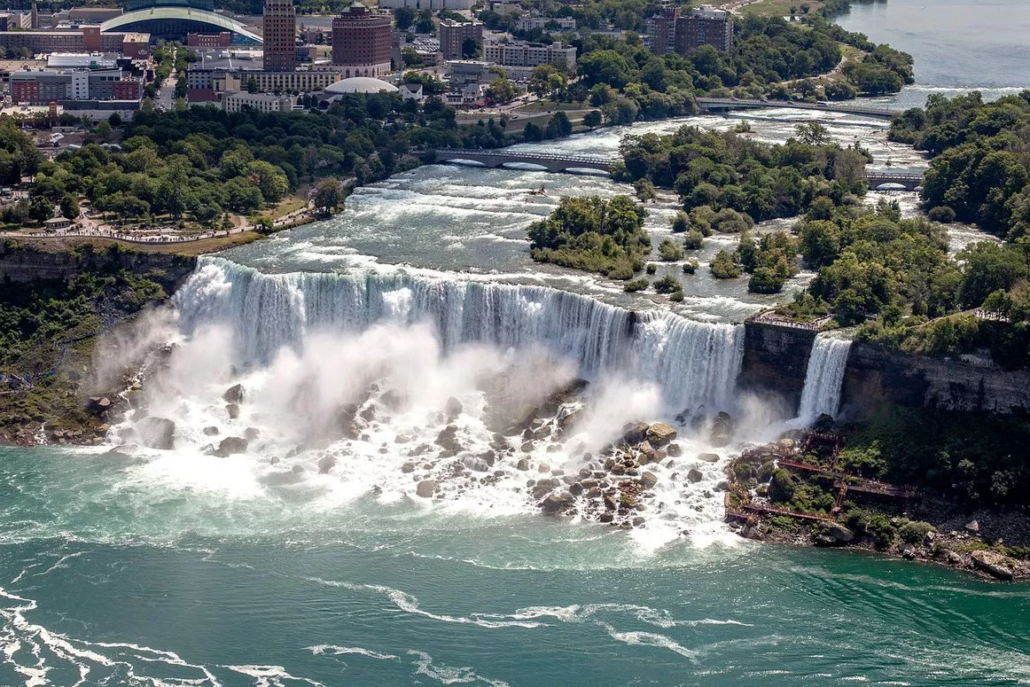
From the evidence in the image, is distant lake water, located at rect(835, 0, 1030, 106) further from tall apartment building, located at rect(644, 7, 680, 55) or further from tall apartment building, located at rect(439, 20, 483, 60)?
tall apartment building, located at rect(439, 20, 483, 60)

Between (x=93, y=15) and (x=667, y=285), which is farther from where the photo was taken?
(x=93, y=15)

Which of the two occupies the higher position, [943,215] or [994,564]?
[943,215]

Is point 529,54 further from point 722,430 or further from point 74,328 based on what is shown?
point 722,430

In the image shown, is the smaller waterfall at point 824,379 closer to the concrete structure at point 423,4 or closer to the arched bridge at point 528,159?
the arched bridge at point 528,159

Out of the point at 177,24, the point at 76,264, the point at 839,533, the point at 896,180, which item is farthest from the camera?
the point at 177,24

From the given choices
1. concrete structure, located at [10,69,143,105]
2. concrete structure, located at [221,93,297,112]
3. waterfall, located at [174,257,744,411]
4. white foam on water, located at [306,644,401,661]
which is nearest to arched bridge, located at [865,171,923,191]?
waterfall, located at [174,257,744,411]

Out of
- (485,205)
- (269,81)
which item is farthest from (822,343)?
(269,81)

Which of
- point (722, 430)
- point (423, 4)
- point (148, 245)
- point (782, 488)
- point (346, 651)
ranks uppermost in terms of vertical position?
point (423, 4)

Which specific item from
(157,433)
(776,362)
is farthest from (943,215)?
(157,433)
